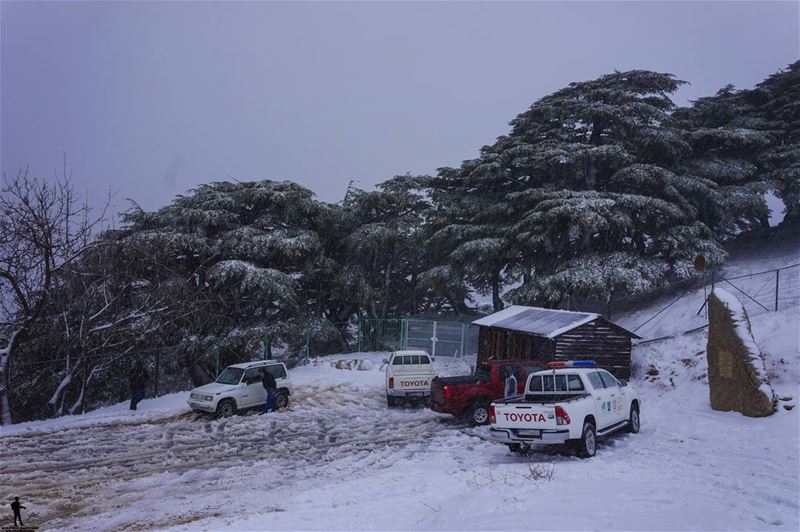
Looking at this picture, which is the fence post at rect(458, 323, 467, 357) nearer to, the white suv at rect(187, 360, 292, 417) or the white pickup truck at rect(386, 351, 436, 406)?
the white pickup truck at rect(386, 351, 436, 406)

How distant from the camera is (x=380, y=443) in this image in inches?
541

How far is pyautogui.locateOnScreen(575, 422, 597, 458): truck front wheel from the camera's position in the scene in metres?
11.1

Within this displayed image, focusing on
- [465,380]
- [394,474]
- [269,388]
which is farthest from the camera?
[269,388]

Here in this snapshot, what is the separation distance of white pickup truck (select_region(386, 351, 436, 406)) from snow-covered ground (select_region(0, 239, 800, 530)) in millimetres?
829

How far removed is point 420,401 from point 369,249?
1379cm

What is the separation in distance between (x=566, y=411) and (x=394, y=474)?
3701mm

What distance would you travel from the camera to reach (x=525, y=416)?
36.6 ft

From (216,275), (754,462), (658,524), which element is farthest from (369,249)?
(658,524)

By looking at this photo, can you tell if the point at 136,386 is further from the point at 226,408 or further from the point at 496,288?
the point at 496,288

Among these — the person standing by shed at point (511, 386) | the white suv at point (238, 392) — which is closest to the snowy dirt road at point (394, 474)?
the white suv at point (238, 392)

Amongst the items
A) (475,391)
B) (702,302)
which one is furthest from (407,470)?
(702,302)

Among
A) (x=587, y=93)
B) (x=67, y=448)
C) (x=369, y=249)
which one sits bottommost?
(x=67, y=448)

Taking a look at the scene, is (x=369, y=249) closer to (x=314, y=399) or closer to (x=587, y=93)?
(x=314, y=399)

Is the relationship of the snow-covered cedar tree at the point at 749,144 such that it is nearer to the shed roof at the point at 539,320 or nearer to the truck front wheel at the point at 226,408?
the shed roof at the point at 539,320
